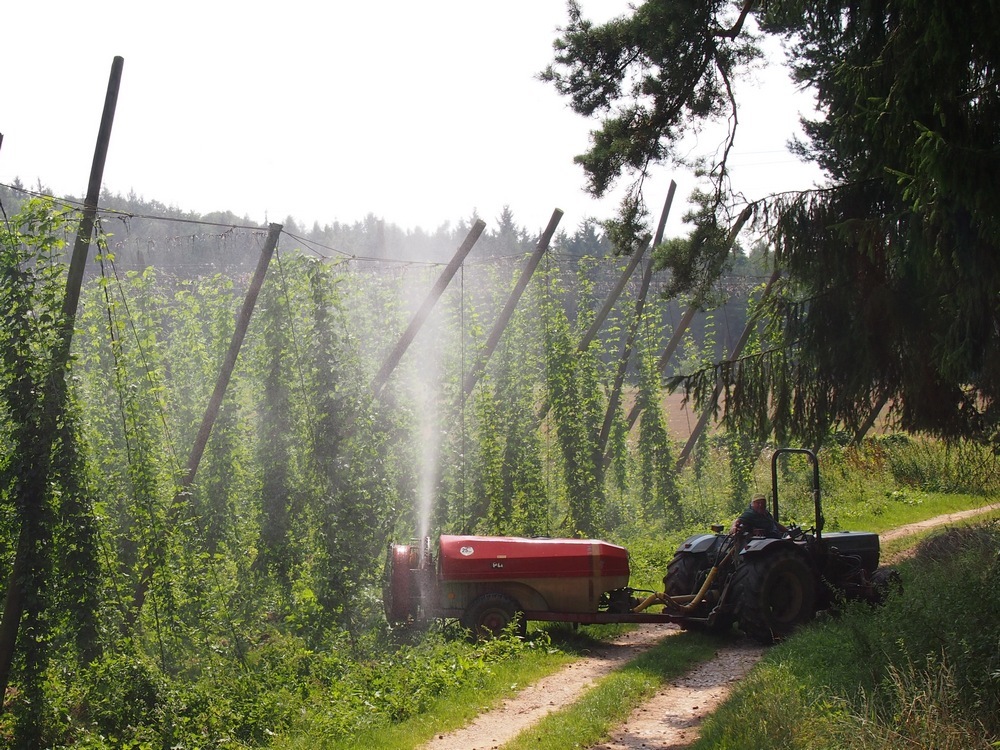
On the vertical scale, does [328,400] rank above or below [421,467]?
above

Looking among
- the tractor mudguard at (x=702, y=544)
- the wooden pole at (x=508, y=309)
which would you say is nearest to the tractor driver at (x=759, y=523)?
the tractor mudguard at (x=702, y=544)

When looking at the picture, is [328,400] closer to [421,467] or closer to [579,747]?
[421,467]

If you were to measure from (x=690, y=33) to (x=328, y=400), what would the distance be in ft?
24.2

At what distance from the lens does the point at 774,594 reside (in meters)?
12.2

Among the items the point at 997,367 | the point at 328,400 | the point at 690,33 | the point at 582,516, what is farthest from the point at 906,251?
the point at 582,516

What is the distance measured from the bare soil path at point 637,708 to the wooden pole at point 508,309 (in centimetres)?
736

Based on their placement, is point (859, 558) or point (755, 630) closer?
point (755, 630)

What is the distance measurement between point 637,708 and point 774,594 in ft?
10.9

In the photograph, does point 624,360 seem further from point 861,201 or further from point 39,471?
point 39,471

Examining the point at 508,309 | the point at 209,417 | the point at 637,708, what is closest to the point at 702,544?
the point at 637,708

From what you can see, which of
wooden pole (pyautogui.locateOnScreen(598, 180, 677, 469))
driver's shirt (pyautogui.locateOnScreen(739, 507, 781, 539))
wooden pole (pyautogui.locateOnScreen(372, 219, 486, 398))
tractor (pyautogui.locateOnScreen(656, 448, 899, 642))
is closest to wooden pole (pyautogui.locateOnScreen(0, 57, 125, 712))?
wooden pole (pyautogui.locateOnScreen(372, 219, 486, 398))

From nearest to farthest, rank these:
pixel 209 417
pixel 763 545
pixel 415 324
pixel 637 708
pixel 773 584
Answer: pixel 637 708, pixel 773 584, pixel 763 545, pixel 209 417, pixel 415 324

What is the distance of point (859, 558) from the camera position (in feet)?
43.4

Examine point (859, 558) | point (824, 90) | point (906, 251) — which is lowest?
point (859, 558)
